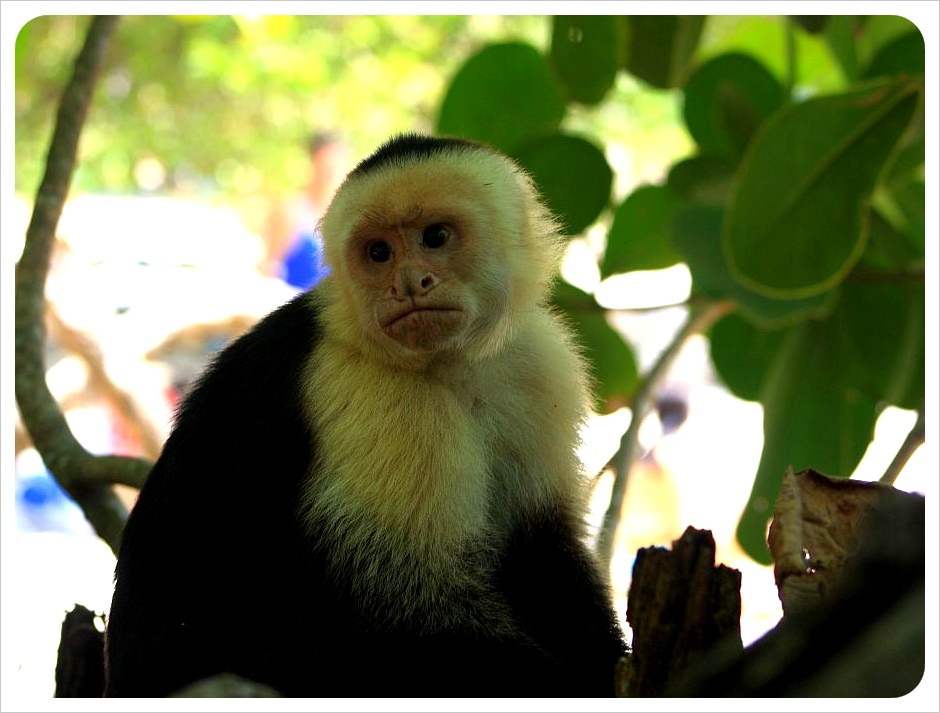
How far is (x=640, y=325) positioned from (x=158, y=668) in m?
8.41

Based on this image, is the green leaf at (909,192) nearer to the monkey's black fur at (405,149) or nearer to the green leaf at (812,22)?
the green leaf at (812,22)

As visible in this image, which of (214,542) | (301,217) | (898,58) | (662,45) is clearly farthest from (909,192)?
(301,217)

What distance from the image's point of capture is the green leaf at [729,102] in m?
3.27

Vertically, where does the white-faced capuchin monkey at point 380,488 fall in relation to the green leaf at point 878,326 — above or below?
below

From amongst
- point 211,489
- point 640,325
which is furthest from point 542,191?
point 640,325

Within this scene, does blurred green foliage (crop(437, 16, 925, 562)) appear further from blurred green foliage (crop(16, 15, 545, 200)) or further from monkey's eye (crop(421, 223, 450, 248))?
blurred green foliage (crop(16, 15, 545, 200))

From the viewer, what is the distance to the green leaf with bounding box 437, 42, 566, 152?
311 centimetres

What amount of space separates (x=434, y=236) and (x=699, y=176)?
131cm

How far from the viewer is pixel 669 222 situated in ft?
10.1

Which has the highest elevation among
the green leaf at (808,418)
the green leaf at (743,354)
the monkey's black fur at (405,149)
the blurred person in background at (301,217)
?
the blurred person in background at (301,217)

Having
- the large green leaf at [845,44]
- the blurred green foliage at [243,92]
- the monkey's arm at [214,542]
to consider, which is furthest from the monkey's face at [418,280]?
the blurred green foliage at [243,92]

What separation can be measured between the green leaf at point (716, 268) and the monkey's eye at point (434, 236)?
869 millimetres

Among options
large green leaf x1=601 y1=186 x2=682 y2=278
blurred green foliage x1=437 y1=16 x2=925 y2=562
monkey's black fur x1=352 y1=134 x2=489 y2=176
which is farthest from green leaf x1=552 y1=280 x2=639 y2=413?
monkey's black fur x1=352 y1=134 x2=489 y2=176

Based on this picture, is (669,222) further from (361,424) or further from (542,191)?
(361,424)
